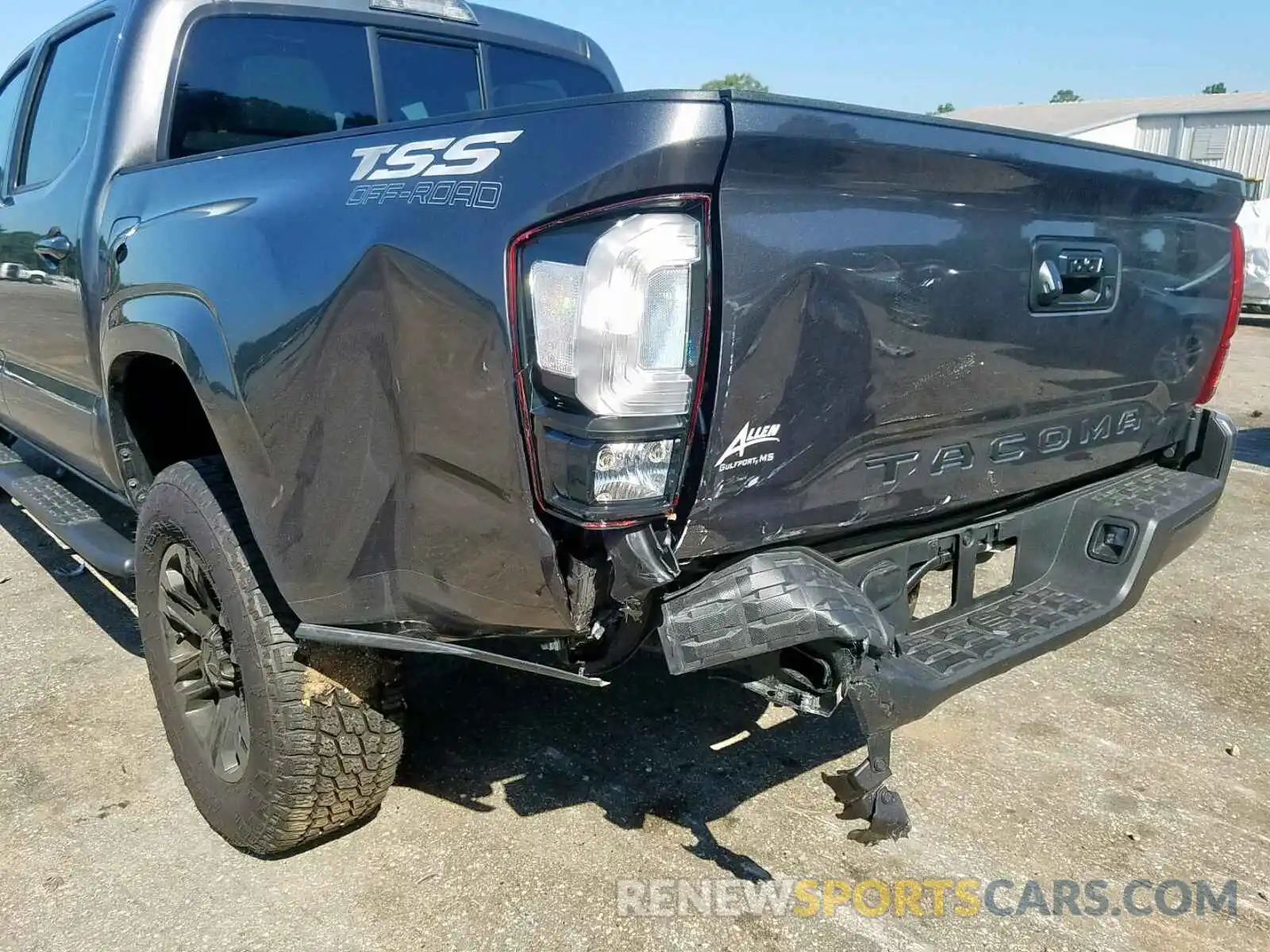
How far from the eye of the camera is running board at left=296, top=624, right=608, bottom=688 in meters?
1.92

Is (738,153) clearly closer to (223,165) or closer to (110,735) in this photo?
(223,165)

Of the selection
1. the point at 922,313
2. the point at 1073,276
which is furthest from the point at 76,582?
the point at 1073,276

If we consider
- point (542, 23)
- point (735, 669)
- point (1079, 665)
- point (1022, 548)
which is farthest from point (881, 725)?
point (542, 23)

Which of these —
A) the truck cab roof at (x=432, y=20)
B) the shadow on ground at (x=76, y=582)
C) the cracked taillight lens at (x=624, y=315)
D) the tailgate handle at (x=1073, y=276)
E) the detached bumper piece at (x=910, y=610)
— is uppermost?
the truck cab roof at (x=432, y=20)

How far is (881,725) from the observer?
5.93 feet

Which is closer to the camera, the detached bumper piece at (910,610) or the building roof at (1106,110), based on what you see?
the detached bumper piece at (910,610)

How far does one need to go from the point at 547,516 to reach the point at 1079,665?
2.67 m

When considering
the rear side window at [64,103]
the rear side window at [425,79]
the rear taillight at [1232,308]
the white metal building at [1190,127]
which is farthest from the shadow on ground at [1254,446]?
the white metal building at [1190,127]

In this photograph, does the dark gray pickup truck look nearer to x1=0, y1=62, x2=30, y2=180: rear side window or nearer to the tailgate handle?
the tailgate handle

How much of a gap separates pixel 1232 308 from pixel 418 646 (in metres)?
2.36

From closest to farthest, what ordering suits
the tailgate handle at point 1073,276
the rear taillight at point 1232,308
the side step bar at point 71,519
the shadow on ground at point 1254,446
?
1. the tailgate handle at point 1073,276
2. the rear taillight at point 1232,308
3. the side step bar at point 71,519
4. the shadow on ground at point 1254,446

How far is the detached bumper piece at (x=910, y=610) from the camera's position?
176 centimetres

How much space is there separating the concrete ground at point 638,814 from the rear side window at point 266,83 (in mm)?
1855

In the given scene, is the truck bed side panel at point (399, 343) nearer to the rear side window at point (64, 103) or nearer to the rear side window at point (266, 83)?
the rear side window at point (266, 83)
